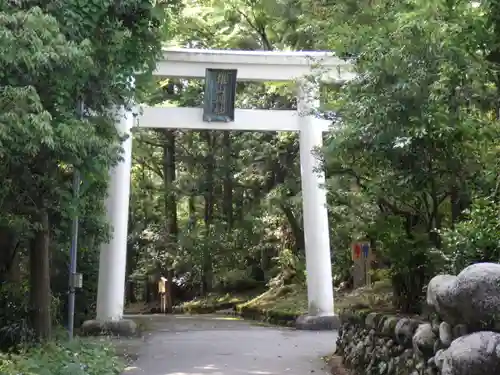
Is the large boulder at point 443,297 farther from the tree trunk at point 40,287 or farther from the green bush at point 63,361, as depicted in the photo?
the tree trunk at point 40,287

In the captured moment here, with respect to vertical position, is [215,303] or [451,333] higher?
[215,303]

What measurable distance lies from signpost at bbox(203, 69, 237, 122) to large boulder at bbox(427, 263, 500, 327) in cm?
1156

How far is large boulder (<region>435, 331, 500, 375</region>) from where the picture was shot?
16.7 feet

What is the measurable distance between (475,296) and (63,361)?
18.4 feet

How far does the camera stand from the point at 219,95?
54.7 ft

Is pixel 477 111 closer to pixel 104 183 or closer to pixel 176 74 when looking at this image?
pixel 104 183

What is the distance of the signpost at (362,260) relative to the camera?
15227mm

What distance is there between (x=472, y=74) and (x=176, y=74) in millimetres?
10070

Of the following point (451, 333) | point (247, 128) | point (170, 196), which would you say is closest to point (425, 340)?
point (451, 333)

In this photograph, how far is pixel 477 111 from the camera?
8430 millimetres

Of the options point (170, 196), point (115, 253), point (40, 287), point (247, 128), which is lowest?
point (40, 287)

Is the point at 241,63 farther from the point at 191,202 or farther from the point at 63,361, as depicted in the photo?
the point at 191,202

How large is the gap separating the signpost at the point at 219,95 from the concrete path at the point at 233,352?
541cm

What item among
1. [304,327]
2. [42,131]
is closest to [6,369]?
[42,131]
